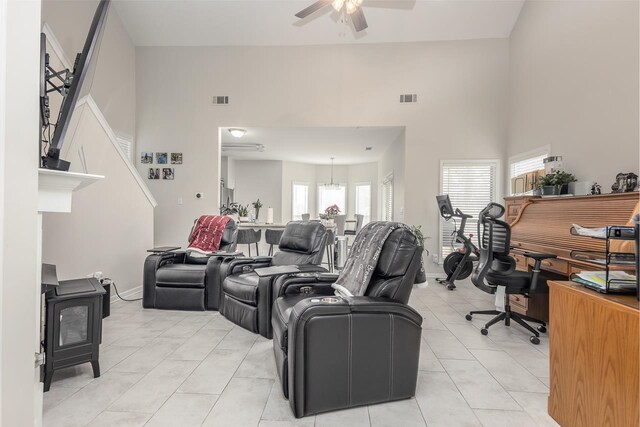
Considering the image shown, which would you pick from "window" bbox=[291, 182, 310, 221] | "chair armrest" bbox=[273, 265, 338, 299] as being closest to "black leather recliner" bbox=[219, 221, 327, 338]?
"chair armrest" bbox=[273, 265, 338, 299]

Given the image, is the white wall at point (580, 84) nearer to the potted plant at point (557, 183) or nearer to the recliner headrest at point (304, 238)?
the potted plant at point (557, 183)

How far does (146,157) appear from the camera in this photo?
605 cm

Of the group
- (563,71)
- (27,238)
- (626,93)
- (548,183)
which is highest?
(563,71)

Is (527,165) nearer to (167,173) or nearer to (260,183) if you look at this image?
(167,173)

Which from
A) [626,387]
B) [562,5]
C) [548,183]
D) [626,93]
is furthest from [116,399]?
[562,5]

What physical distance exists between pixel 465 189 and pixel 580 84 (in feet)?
7.31

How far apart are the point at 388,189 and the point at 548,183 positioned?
4.72 m

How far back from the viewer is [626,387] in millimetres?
1305

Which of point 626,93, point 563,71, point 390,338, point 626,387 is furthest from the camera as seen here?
point 563,71

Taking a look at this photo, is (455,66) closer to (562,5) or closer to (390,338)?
(562,5)

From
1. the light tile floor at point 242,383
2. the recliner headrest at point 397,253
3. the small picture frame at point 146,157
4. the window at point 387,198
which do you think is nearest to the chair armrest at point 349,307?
the recliner headrest at point 397,253

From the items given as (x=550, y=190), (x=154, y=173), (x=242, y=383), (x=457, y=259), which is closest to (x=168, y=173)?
(x=154, y=173)

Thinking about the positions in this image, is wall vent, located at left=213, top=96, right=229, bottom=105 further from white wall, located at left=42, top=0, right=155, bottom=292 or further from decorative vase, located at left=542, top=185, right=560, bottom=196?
decorative vase, located at left=542, top=185, right=560, bottom=196

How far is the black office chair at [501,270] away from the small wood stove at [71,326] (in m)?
3.07
